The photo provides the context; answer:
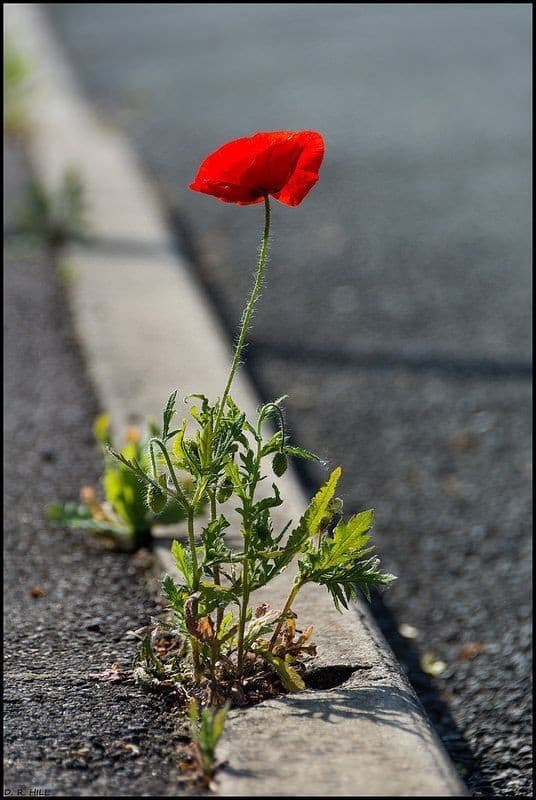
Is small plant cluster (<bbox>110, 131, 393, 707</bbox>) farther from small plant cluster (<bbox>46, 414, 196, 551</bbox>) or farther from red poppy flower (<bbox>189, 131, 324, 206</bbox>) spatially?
small plant cluster (<bbox>46, 414, 196, 551</bbox>)

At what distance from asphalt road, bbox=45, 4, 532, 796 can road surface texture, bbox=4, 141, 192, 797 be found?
0.77 meters

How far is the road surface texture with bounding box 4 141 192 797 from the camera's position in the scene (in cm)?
193

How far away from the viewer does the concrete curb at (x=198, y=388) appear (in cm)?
182

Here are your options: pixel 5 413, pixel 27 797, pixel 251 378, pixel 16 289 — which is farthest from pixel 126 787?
pixel 16 289

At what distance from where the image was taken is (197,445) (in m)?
2.04

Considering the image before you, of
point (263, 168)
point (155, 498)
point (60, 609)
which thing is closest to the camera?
point (263, 168)

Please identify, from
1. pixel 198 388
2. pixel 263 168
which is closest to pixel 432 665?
pixel 198 388

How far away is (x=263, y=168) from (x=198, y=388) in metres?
1.99

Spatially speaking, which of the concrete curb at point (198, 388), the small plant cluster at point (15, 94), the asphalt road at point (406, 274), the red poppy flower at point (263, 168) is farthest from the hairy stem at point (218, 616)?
the small plant cluster at point (15, 94)

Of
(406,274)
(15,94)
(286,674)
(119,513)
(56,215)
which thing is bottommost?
(286,674)

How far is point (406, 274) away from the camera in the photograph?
17.7ft

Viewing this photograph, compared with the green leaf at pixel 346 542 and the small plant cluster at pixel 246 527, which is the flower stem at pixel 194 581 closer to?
the small plant cluster at pixel 246 527

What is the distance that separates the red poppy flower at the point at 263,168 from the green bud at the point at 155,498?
0.53 m

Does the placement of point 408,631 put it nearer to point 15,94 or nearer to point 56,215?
point 56,215
